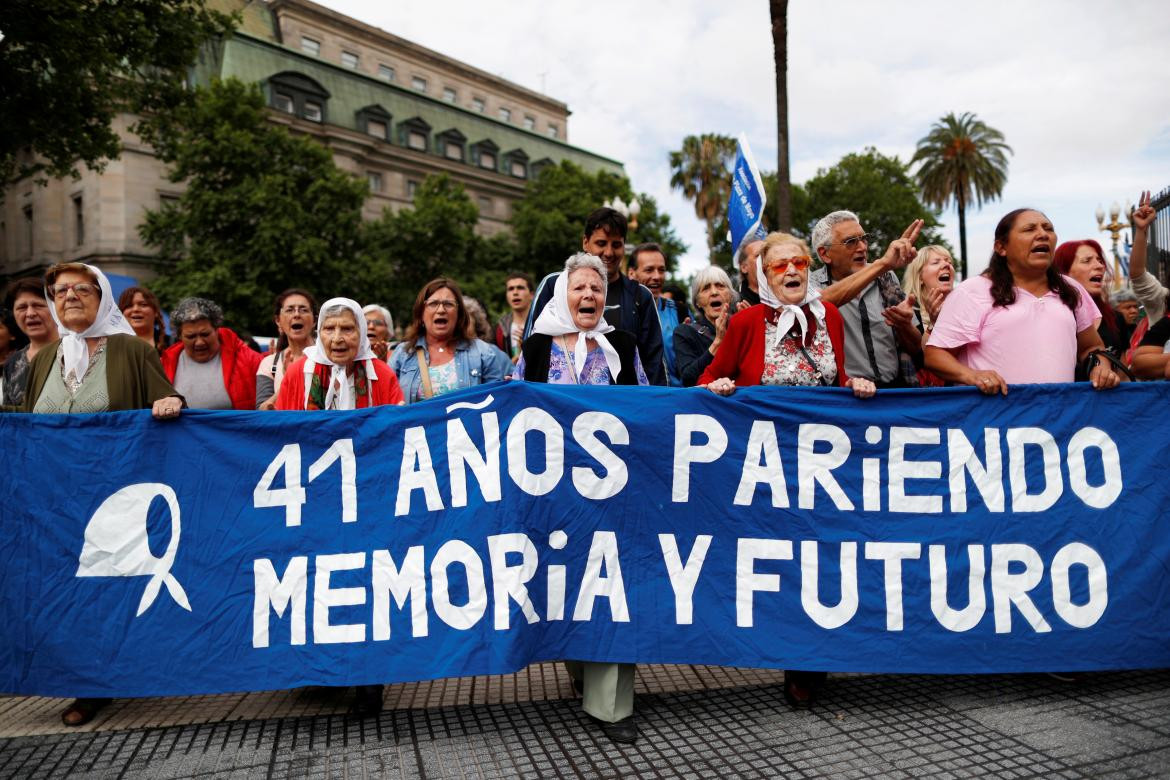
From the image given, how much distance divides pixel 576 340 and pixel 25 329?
313 centimetres

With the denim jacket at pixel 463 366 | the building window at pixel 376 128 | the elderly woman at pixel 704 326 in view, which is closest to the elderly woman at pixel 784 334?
the elderly woman at pixel 704 326

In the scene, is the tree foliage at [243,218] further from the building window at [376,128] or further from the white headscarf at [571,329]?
the white headscarf at [571,329]

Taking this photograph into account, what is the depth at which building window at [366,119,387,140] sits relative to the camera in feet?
141

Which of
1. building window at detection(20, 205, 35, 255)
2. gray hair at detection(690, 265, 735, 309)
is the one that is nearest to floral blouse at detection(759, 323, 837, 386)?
gray hair at detection(690, 265, 735, 309)

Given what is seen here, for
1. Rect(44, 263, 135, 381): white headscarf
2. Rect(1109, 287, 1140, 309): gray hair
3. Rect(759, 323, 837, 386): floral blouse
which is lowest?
Rect(759, 323, 837, 386): floral blouse

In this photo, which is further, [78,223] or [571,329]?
[78,223]

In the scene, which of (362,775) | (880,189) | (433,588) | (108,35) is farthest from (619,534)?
(880,189)

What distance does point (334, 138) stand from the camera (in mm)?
39250

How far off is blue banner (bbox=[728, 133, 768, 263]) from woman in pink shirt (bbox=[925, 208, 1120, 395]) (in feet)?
7.95

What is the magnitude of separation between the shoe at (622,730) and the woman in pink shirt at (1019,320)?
2090 millimetres

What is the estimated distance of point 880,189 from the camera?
4178 centimetres

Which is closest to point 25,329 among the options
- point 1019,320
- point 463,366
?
point 463,366

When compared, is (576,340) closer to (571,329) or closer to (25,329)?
(571,329)

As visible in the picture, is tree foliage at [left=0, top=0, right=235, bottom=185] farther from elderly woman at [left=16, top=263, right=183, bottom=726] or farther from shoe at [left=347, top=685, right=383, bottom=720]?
shoe at [left=347, top=685, right=383, bottom=720]
